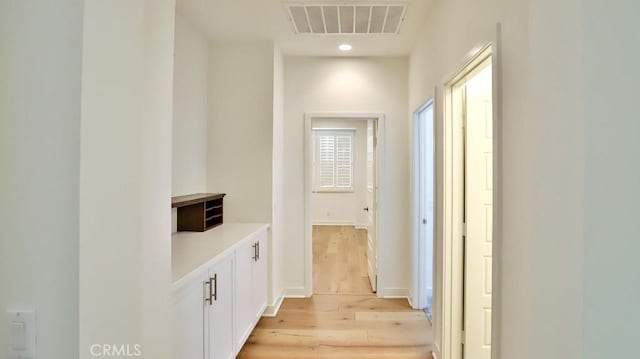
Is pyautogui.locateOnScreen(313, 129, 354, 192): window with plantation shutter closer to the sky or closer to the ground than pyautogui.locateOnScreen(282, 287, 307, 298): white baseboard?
closer to the sky

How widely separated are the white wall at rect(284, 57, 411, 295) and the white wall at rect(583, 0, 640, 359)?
333 centimetres

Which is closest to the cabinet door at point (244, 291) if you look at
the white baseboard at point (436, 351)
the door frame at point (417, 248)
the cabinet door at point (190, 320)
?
the cabinet door at point (190, 320)

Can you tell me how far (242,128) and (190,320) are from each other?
7.20 ft

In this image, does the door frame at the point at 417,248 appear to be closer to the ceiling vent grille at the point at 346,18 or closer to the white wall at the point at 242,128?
the ceiling vent grille at the point at 346,18

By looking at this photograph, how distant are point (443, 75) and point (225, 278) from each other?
2.01 metres

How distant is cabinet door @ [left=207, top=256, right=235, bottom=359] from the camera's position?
2.14 meters

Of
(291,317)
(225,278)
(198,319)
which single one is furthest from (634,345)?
(291,317)

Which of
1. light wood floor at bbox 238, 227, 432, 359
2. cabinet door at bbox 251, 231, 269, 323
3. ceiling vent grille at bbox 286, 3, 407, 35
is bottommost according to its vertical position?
light wood floor at bbox 238, 227, 432, 359

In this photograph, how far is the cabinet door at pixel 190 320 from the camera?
1695 millimetres

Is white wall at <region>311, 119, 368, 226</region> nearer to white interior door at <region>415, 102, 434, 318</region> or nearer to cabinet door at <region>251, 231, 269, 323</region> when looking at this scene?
white interior door at <region>415, 102, 434, 318</region>

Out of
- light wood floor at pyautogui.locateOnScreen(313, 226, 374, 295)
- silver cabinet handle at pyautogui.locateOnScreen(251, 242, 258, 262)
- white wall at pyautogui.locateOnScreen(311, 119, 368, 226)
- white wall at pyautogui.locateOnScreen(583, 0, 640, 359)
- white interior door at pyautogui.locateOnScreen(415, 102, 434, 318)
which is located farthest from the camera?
white wall at pyautogui.locateOnScreen(311, 119, 368, 226)

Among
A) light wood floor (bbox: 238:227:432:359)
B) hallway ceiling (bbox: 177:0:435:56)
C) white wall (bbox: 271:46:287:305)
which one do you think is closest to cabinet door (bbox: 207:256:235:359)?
light wood floor (bbox: 238:227:432:359)
